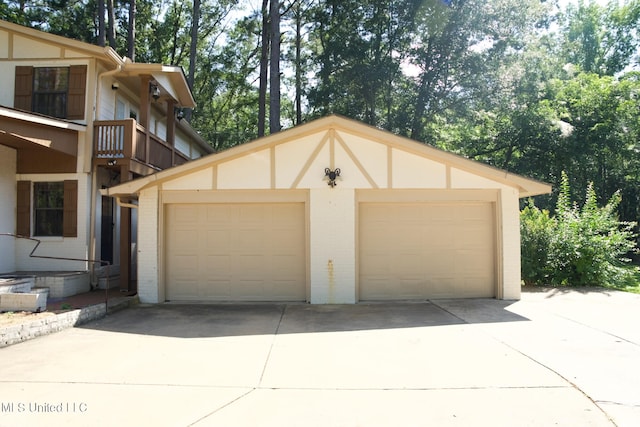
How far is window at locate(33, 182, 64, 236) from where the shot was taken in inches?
414

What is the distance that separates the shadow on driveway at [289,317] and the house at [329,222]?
52 centimetres

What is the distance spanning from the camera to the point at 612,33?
29.5 metres

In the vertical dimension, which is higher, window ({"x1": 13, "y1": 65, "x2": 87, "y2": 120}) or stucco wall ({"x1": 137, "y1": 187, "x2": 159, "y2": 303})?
window ({"x1": 13, "y1": 65, "x2": 87, "y2": 120})

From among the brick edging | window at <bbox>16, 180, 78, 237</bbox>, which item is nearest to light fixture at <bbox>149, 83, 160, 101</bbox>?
window at <bbox>16, 180, 78, 237</bbox>

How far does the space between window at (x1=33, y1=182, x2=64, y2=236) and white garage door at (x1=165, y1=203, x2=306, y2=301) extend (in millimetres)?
3253

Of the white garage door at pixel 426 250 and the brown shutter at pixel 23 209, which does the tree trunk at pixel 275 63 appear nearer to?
→ the brown shutter at pixel 23 209

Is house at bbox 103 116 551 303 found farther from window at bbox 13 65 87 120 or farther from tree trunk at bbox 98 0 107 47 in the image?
tree trunk at bbox 98 0 107 47

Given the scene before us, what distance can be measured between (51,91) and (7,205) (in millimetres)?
2985

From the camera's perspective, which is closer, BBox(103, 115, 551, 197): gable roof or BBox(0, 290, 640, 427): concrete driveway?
BBox(0, 290, 640, 427): concrete driveway

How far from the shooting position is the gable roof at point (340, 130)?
8.92 m

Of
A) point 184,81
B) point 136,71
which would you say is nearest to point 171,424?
point 136,71

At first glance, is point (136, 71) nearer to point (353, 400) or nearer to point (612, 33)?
point (353, 400)

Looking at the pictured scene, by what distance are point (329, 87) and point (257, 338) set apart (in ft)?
55.8

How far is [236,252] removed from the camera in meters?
9.42
